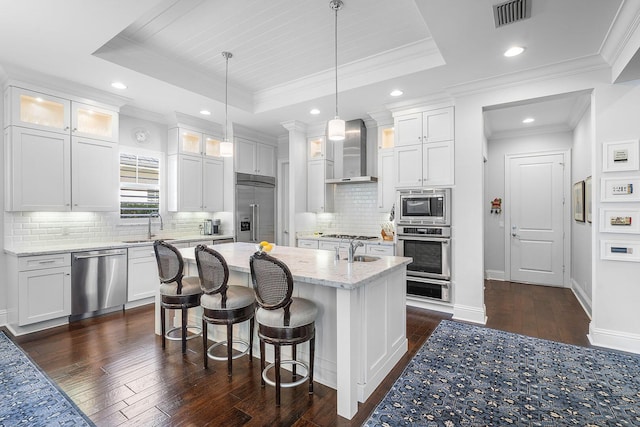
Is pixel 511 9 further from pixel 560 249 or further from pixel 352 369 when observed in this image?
pixel 560 249

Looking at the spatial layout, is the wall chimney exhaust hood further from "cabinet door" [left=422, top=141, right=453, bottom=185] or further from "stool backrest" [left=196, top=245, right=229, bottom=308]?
"stool backrest" [left=196, top=245, right=229, bottom=308]

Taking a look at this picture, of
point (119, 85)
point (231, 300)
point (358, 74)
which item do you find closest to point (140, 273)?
point (119, 85)

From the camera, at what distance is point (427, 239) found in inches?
171

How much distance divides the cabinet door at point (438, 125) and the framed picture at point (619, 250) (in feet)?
6.64

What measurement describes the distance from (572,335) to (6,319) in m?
6.52

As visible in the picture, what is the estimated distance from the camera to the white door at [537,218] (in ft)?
18.9

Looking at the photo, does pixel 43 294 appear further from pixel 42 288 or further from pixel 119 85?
pixel 119 85

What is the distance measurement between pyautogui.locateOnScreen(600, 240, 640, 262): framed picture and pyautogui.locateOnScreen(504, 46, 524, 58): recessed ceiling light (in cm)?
210

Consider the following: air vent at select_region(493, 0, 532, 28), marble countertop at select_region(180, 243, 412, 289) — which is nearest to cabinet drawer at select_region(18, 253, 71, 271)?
marble countertop at select_region(180, 243, 412, 289)

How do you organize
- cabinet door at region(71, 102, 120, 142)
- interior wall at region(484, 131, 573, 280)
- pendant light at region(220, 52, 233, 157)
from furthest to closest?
interior wall at region(484, 131, 573, 280) → cabinet door at region(71, 102, 120, 142) → pendant light at region(220, 52, 233, 157)

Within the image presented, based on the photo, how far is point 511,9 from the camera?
247cm

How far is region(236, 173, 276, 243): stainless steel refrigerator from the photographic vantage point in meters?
5.86

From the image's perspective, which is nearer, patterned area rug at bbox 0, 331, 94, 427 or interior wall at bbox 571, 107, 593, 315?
patterned area rug at bbox 0, 331, 94, 427

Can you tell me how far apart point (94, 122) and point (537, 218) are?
7.48 meters
